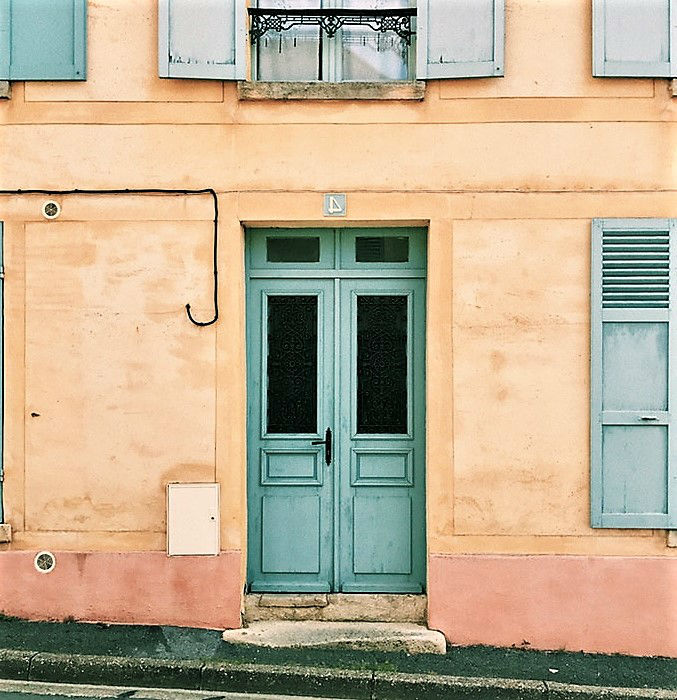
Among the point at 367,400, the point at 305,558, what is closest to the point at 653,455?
the point at 367,400

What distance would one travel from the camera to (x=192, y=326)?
23.5 feet

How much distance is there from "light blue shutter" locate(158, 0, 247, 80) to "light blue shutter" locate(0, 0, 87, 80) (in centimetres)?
56

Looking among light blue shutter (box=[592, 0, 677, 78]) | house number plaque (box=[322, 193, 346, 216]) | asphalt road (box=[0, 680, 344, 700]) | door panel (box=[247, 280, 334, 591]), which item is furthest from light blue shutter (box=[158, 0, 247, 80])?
asphalt road (box=[0, 680, 344, 700])

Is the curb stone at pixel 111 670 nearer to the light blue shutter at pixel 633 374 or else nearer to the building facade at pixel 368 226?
the building facade at pixel 368 226

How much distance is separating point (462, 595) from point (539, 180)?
279cm

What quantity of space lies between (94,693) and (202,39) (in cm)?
418

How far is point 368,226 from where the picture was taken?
7305mm

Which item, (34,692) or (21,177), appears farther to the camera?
(21,177)

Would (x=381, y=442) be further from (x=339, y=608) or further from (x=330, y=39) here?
(x=330, y=39)

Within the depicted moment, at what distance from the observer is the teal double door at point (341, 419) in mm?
7426

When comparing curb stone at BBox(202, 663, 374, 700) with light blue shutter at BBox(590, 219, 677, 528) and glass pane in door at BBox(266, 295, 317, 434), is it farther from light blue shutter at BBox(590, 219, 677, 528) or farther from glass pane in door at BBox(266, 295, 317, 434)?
light blue shutter at BBox(590, 219, 677, 528)

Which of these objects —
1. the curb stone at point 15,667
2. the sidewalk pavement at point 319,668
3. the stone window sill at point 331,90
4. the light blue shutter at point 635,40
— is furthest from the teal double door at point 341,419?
the light blue shutter at point 635,40

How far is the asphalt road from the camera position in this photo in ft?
20.6

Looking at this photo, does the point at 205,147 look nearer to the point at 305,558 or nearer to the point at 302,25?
the point at 302,25
